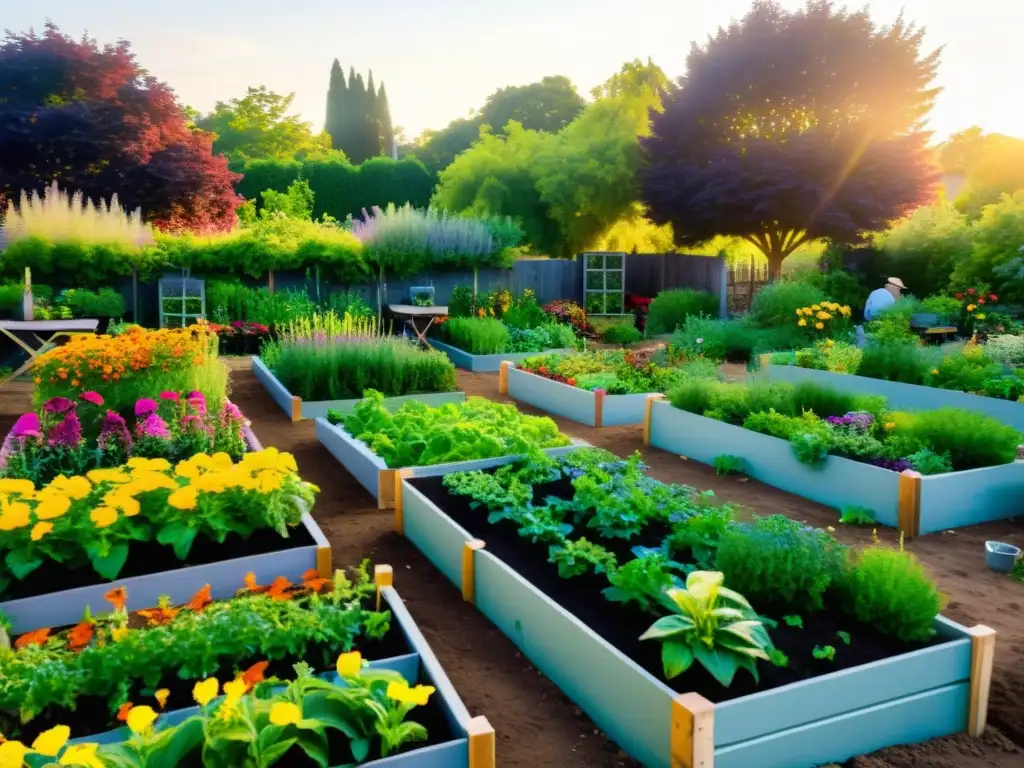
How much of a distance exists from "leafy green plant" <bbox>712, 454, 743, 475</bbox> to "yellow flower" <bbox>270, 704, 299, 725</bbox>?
191 inches

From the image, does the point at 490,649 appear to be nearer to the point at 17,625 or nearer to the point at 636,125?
the point at 17,625

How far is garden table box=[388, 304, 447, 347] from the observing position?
1335 centimetres

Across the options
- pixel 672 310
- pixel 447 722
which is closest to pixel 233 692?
pixel 447 722

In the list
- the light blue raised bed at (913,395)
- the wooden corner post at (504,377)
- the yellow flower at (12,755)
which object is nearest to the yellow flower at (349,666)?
the yellow flower at (12,755)

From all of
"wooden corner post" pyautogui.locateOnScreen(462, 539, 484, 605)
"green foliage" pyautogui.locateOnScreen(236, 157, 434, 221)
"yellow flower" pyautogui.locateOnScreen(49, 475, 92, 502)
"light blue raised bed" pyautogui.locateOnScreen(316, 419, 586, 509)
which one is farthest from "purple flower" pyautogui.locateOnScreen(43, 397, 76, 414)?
"green foliage" pyautogui.locateOnScreen(236, 157, 434, 221)

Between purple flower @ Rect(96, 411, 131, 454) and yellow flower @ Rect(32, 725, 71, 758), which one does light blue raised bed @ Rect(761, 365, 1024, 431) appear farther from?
yellow flower @ Rect(32, 725, 71, 758)

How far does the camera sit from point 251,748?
229 cm

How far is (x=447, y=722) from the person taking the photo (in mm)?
2797

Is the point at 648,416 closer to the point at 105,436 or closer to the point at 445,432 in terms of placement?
the point at 445,432

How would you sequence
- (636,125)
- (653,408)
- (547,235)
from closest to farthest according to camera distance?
(653,408), (636,125), (547,235)

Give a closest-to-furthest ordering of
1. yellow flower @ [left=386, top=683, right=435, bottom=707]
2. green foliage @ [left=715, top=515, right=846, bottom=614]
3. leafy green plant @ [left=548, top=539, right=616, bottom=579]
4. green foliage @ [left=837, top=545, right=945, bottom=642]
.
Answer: yellow flower @ [left=386, top=683, right=435, bottom=707] < green foliage @ [left=837, top=545, right=945, bottom=642] < green foliage @ [left=715, top=515, right=846, bottom=614] < leafy green plant @ [left=548, top=539, right=616, bottom=579]

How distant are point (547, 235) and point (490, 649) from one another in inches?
668

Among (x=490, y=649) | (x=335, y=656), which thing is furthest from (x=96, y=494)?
(x=490, y=649)

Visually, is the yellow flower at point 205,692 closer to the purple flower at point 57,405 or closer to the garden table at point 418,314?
the purple flower at point 57,405
